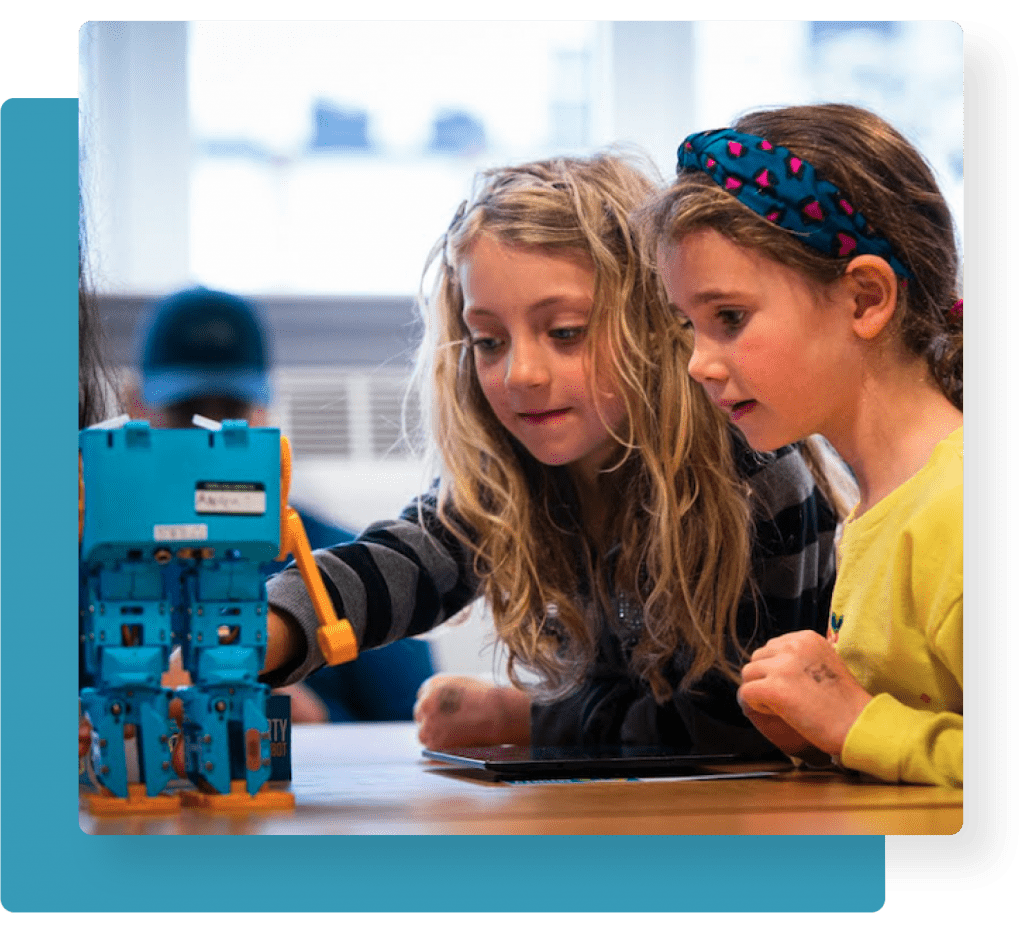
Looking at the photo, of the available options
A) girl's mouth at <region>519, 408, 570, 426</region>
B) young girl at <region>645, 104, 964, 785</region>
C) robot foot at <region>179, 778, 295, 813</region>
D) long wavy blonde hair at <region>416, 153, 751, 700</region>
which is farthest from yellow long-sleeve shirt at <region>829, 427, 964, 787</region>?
robot foot at <region>179, 778, 295, 813</region>

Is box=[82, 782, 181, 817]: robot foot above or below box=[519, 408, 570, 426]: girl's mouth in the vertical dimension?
below

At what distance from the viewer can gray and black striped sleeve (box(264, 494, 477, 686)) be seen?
1.46 meters

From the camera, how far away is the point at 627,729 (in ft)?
5.01

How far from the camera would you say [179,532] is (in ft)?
4.28

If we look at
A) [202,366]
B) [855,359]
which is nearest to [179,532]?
[202,366]

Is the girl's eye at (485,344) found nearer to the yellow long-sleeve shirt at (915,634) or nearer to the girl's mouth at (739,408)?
the girl's mouth at (739,408)

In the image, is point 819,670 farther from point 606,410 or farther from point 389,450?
point 389,450

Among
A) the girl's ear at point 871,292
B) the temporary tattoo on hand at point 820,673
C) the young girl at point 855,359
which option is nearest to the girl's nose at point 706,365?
the young girl at point 855,359

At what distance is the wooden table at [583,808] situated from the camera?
4.23ft

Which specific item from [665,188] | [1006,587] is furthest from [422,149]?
[1006,587]

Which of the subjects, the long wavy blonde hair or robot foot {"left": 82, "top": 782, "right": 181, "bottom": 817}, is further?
the long wavy blonde hair

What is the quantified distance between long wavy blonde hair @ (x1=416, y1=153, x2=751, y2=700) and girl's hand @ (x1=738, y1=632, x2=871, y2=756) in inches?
3.6

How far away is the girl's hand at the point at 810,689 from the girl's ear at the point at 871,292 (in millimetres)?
234

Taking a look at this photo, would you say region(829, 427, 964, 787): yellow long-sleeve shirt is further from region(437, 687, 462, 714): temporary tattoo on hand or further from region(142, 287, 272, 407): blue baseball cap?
region(142, 287, 272, 407): blue baseball cap
